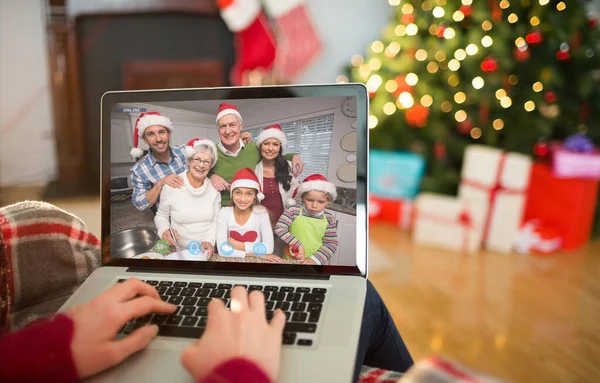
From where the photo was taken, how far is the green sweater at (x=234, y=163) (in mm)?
773

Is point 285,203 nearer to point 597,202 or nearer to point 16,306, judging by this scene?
point 16,306

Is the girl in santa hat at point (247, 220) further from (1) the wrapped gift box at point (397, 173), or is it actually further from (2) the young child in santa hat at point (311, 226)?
(1) the wrapped gift box at point (397, 173)

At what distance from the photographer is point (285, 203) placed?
0.77 meters

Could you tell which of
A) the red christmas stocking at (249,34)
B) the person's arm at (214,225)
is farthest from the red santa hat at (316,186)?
the red christmas stocking at (249,34)

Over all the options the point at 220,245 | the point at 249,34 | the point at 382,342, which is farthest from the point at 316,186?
the point at 249,34

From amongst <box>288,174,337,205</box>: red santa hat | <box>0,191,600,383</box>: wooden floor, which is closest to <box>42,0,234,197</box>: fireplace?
<box>0,191,600,383</box>: wooden floor

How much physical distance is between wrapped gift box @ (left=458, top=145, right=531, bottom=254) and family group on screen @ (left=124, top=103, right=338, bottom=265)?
5.52ft

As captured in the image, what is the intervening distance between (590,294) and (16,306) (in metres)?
1.82

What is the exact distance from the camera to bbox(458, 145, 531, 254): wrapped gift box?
7.33 ft

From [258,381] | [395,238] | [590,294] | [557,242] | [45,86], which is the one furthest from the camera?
[45,86]

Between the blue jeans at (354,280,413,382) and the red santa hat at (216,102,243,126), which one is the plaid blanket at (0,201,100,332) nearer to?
the red santa hat at (216,102,243,126)

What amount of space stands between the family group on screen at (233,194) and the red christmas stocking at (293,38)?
2253mm

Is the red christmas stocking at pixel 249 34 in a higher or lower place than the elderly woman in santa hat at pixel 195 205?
higher

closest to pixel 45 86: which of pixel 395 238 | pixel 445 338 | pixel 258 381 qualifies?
pixel 395 238
